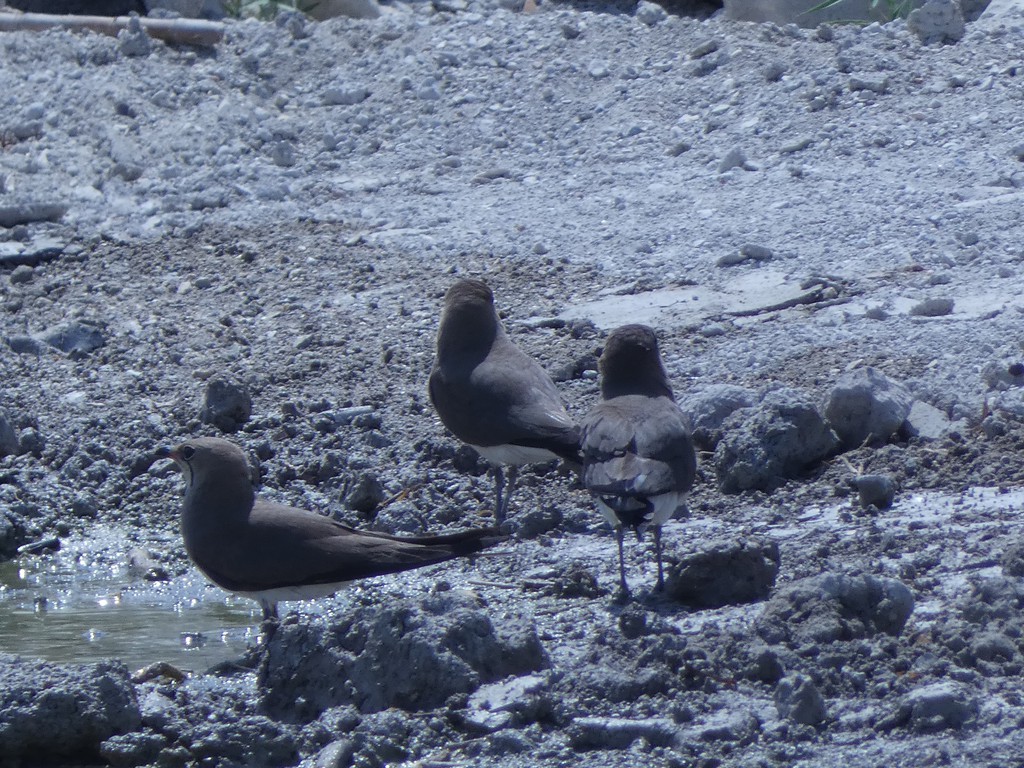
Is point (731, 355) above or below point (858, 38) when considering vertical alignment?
below

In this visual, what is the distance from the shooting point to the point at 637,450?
657 centimetres

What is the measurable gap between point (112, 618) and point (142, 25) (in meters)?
9.17

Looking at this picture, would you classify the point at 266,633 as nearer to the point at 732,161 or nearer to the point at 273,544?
the point at 273,544

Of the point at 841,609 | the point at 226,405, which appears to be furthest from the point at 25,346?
the point at 841,609

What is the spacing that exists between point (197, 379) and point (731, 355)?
3016 millimetres

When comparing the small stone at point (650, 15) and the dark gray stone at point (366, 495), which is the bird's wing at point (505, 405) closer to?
the dark gray stone at point (366, 495)

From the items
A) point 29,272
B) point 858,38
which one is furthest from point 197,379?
point 858,38

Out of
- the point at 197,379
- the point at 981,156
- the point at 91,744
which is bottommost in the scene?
the point at 91,744

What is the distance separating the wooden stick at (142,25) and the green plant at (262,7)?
836 mm

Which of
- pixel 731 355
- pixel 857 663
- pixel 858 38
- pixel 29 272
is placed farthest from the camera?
pixel 858 38

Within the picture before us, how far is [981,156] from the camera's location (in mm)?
11172

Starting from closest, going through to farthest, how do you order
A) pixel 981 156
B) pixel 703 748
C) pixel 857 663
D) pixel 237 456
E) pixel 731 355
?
pixel 703 748
pixel 857 663
pixel 237 456
pixel 731 355
pixel 981 156

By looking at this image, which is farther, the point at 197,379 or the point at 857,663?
the point at 197,379

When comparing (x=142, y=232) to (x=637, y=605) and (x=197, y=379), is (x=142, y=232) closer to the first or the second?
(x=197, y=379)
